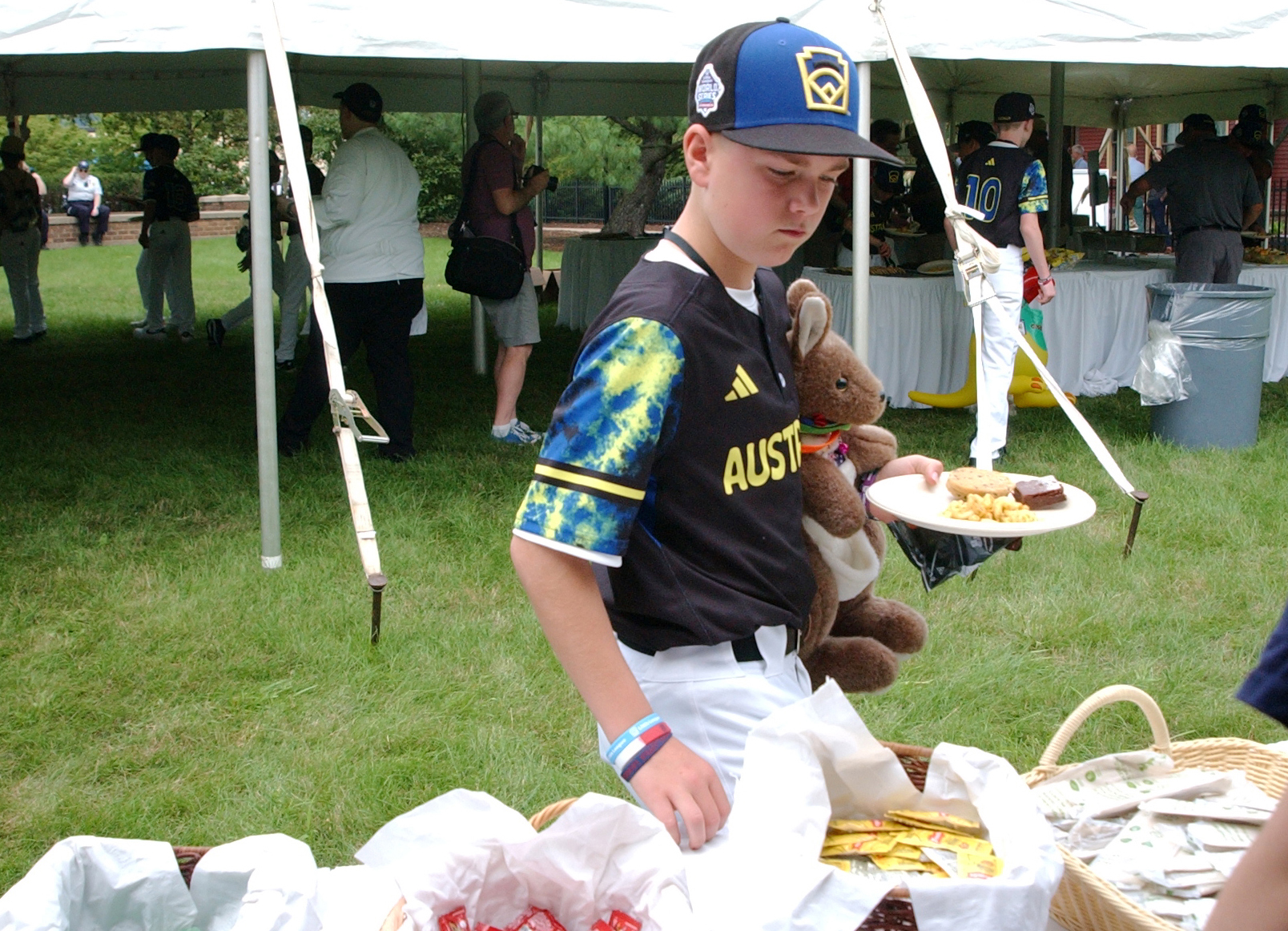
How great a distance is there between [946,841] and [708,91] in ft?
3.15

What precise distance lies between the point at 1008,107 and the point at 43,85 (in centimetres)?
954

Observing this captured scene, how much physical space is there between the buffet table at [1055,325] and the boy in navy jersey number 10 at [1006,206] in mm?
1507

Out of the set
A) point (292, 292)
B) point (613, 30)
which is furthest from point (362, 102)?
point (292, 292)

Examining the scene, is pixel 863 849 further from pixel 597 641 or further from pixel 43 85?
pixel 43 85

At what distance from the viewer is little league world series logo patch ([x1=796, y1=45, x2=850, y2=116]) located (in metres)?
1.51

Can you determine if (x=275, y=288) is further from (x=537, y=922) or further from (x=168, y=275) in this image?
(x=537, y=922)

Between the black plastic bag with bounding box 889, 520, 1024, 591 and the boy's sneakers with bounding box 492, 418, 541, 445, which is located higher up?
the black plastic bag with bounding box 889, 520, 1024, 591

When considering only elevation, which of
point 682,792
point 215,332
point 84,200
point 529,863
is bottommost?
point 215,332

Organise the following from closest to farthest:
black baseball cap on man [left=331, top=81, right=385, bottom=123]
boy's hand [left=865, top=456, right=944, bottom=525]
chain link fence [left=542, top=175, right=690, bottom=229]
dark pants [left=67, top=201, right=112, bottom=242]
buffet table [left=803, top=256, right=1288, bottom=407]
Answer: boy's hand [left=865, top=456, right=944, bottom=525] < black baseball cap on man [left=331, top=81, right=385, bottom=123] < buffet table [left=803, top=256, right=1288, bottom=407] < dark pants [left=67, top=201, right=112, bottom=242] < chain link fence [left=542, top=175, right=690, bottom=229]

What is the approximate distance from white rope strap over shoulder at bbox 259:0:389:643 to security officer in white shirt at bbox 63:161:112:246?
2463cm

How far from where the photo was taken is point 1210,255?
8.59m

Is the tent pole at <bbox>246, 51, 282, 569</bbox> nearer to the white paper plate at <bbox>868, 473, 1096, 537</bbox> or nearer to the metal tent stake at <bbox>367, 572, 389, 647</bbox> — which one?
the metal tent stake at <bbox>367, 572, 389, 647</bbox>

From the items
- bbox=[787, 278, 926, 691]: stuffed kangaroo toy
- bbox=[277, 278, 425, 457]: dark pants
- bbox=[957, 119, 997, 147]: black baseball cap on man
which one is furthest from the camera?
bbox=[957, 119, 997, 147]: black baseball cap on man

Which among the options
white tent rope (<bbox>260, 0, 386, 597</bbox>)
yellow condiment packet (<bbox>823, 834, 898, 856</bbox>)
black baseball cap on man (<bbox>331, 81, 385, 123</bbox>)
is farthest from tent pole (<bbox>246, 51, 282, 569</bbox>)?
yellow condiment packet (<bbox>823, 834, 898, 856</bbox>)
